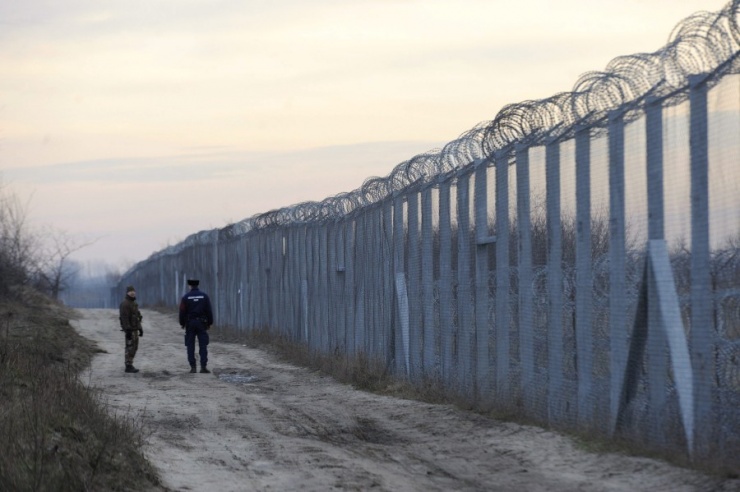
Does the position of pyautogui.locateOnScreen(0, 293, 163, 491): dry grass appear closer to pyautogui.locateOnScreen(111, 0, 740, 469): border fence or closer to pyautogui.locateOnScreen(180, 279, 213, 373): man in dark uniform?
pyautogui.locateOnScreen(111, 0, 740, 469): border fence

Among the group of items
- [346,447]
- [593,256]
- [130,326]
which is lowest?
[346,447]

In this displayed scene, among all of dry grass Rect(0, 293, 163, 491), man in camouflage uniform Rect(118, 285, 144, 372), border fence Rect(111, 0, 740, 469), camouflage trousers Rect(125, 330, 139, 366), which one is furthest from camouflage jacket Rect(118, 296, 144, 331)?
dry grass Rect(0, 293, 163, 491)

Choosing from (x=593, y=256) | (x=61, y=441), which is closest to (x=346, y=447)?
(x=593, y=256)

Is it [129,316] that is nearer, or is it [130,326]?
[130,326]

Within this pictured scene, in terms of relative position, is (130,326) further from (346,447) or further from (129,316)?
(346,447)

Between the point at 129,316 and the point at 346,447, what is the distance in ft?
35.1

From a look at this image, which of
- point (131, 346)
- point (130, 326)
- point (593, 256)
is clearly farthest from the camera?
point (130, 326)

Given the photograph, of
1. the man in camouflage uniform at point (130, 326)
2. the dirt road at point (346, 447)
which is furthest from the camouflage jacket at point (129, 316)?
the dirt road at point (346, 447)

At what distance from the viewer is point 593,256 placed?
10.7 metres

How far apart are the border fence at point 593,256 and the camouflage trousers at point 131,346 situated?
15.1ft

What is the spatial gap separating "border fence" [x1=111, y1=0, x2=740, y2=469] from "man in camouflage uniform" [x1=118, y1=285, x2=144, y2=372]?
4.64m

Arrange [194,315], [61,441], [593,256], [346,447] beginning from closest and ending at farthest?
[61,441], [593,256], [346,447], [194,315]

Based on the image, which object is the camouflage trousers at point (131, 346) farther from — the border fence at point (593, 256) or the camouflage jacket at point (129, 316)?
the border fence at point (593, 256)

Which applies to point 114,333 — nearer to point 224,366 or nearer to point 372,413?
point 224,366
